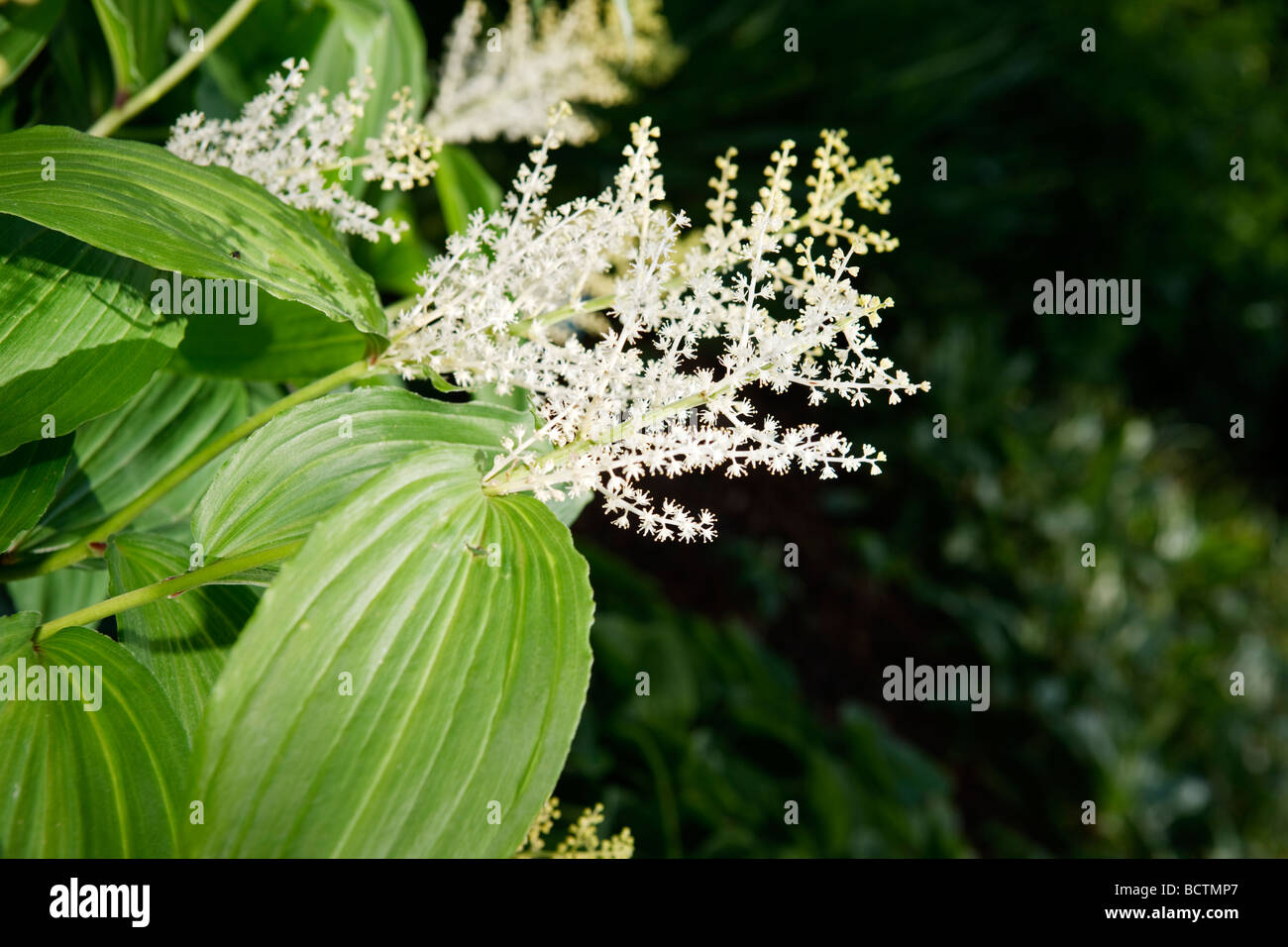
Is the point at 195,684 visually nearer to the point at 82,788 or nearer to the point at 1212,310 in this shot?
the point at 82,788

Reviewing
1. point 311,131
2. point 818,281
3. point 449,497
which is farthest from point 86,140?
point 818,281

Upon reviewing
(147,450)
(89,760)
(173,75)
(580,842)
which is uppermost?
(173,75)

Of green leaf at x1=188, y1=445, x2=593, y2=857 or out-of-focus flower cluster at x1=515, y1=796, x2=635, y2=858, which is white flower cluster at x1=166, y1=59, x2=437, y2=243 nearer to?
green leaf at x1=188, y1=445, x2=593, y2=857

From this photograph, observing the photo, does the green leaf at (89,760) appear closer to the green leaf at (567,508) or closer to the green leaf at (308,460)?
the green leaf at (308,460)

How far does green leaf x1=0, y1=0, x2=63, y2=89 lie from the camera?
89 cm

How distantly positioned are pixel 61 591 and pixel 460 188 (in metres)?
0.78

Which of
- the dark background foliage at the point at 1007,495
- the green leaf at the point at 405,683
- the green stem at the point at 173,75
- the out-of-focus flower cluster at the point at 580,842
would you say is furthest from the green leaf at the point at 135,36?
the dark background foliage at the point at 1007,495

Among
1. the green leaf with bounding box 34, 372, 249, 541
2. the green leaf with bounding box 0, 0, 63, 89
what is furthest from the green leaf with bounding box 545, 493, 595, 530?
the green leaf with bounding box 0, 0, 63, 89

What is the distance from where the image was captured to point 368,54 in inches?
49.2

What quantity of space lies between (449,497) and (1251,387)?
652 centimetres

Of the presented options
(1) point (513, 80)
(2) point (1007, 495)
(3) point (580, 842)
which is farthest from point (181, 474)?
(2) point (1007, 495)

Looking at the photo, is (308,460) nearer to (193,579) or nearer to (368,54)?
(193,579)

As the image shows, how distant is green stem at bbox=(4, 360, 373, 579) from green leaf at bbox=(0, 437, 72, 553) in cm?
3

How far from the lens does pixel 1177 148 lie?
506cm
